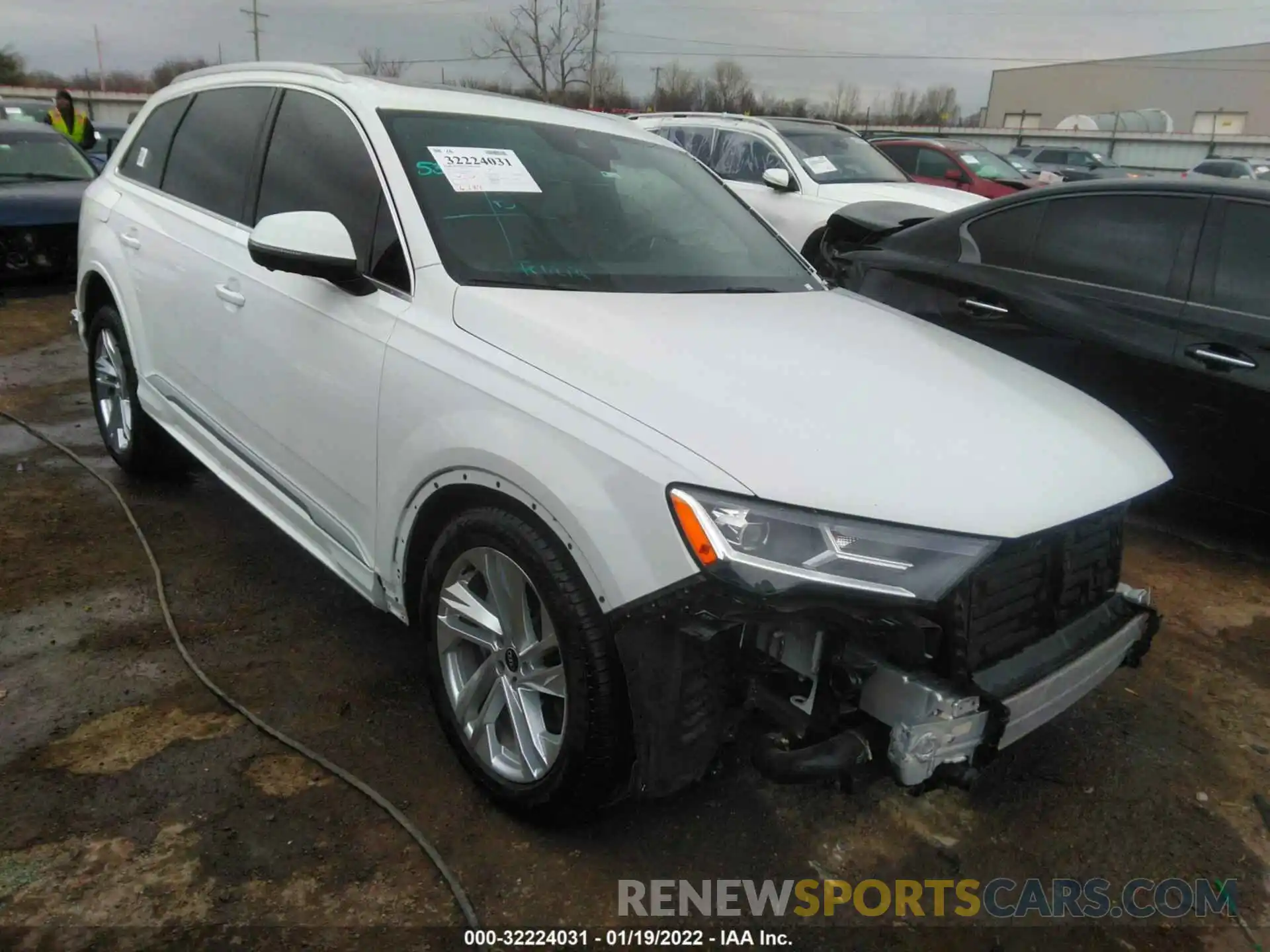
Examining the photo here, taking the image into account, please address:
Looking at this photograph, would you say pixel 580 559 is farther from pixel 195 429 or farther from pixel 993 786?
pixel 195 429

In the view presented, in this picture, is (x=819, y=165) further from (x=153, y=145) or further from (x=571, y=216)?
Answer: (x=571, y=216)

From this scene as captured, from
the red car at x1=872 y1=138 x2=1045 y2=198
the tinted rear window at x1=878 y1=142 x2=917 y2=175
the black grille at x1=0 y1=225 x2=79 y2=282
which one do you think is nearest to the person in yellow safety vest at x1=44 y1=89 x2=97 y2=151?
the black grille at x1=0 y1=225 x2=79 y2=282

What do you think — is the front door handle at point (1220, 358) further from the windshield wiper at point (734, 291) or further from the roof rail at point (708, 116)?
the roof rail at point (708, 116)

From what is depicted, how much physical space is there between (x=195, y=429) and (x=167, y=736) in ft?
4.32

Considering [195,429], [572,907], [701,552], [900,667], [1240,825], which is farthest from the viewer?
[195,429]

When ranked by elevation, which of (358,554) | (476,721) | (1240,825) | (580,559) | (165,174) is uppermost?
(165,174)

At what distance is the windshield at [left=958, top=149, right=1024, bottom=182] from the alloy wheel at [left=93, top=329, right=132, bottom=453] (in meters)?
11.6

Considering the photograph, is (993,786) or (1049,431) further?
(993,786)

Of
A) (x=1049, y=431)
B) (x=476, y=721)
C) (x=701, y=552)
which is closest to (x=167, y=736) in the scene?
(x=476, y=721)

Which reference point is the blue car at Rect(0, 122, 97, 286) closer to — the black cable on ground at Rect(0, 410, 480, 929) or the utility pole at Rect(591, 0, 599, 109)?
the black cable on ground at Rect(0, 410, 480, 929)

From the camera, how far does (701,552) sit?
1836mm

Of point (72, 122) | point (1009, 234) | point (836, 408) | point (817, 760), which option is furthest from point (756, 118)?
point (72, 122)

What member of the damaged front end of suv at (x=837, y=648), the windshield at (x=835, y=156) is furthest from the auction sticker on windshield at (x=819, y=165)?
the damaged front end of suv at (x=837, y=648)

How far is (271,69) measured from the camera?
3439 millimetres
